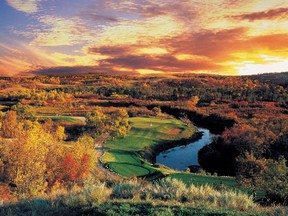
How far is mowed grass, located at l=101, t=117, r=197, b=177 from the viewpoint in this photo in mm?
55628

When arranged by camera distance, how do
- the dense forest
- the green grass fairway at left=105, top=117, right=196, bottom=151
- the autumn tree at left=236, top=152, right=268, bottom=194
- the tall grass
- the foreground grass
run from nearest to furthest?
1. the foreground grass
2. the tall grass
3. the autumn tree at left=236, top=152, right=268, bottom=194
4. the dense forest
5. the green grass fairway at left=105, top=117, right=196, bottom=151

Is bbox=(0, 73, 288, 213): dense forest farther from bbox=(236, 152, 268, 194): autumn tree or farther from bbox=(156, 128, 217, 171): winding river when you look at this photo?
bbox=(156, 128, 217, 171): winding river

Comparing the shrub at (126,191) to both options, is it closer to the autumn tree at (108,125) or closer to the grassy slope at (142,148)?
the grassy slope at (142,148)

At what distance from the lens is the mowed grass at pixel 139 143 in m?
55.6

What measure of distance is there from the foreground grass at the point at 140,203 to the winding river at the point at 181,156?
182 ft

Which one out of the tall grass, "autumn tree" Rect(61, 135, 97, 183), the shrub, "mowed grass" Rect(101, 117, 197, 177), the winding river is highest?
the tall grass

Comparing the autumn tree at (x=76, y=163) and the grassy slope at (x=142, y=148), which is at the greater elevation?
the autumn tree at (x=76, y=163)

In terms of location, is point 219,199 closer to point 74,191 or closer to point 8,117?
point 74,191

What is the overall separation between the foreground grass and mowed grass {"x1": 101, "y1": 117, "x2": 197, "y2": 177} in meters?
39.5

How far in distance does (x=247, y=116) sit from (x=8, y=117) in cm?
8054

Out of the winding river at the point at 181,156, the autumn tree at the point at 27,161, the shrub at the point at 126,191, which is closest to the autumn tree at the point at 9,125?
the autumn tree at the point at 27,161

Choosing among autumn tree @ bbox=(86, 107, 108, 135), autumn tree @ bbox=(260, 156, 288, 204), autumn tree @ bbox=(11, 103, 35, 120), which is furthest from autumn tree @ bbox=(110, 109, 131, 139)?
autumn tree @ bbox=(260, 156, 288, 204)

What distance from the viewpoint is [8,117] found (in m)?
83.9

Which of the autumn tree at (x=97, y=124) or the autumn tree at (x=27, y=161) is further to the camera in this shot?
the autumn tree at (x=97, y=124)
